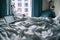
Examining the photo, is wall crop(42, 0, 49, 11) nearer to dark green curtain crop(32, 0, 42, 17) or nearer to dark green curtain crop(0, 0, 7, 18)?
dark green curtain crop(32, 0, 42, 17)

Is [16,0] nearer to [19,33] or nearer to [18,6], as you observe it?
[18,6]

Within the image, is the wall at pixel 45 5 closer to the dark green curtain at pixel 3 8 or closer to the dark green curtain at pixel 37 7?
the dark green curtain at pixel 37 7

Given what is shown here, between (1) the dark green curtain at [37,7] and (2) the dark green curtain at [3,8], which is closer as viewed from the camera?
(2) the dark green curtain at [3,8]

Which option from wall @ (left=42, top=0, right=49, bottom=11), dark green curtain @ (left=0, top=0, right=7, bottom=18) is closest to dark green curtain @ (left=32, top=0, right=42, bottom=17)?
wall @ (left=42, top=0, right=49, bottom=11)

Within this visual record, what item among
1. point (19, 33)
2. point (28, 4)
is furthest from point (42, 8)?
point (19, 33)

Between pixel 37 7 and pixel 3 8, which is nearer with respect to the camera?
pixel 3 8

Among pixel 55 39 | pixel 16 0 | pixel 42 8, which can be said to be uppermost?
pixel 16 0

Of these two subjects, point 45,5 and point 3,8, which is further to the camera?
point 45,5

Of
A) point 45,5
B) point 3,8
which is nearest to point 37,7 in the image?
point 45,5

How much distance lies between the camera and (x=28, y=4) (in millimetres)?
3439

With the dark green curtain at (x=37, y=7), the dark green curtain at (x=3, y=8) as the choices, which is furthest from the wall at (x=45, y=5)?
the dark green curtain at (x=3, y=8)

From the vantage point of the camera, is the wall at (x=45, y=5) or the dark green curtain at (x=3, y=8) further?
the wall at (x=45, y=5)

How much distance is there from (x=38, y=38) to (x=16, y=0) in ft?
7.38

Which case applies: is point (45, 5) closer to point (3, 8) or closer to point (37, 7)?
point (37, 7)
